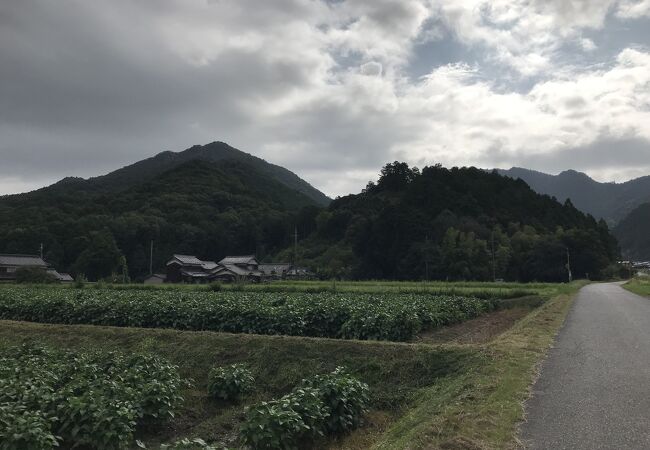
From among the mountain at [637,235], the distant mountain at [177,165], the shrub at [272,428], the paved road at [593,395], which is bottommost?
the shrub at [272,428]

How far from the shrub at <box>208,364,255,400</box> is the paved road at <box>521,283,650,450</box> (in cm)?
618

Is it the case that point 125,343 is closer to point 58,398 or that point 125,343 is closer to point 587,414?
point 58,398

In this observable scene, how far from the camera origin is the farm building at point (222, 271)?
244 feet

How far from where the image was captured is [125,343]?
15.3 metres

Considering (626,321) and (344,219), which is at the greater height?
(344,219)

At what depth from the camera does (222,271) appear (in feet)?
245

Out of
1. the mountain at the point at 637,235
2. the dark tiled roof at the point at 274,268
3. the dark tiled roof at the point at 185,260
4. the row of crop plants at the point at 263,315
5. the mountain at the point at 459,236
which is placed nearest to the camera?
the row of crop plants at the point at 263,315

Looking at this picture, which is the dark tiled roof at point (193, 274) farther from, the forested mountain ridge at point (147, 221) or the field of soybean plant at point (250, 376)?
the field of soybean plant at point (250, 376)

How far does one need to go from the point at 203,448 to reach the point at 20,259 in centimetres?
7154

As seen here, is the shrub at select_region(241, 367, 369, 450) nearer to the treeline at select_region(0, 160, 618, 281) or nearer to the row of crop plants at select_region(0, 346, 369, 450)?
the row of crop plants at select_region(0, 346, 369, 450)

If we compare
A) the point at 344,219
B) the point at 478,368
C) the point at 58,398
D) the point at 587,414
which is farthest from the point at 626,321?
the point at 344,219

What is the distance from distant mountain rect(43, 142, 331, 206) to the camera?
135 meters

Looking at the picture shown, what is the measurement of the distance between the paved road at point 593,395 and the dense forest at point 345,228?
182ft

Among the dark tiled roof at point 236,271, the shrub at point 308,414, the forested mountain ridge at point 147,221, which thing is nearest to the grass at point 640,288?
the shrub at point 308,414
